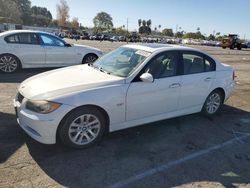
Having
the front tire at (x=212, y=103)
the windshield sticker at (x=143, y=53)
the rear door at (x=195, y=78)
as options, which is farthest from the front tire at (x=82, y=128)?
the front tire at (x=212, y=103)

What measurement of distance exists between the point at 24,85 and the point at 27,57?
5477 mm

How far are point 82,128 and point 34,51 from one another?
21.2 feet

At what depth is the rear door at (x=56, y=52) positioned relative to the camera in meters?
9.98

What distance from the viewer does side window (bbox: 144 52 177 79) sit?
477 cm

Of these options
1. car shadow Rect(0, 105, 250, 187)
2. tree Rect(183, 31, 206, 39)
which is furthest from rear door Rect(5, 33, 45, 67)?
tree Rect(183, 31, 206, 39)

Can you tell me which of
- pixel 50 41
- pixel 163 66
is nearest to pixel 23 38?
pixel 50 41

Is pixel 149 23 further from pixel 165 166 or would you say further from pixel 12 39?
pixel 165 166

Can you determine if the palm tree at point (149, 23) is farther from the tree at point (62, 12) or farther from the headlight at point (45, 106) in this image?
the headlight at point (45, 106)

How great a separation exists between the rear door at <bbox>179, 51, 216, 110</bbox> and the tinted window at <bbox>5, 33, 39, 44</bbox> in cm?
631

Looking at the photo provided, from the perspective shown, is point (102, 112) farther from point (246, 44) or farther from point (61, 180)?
point (246, 44)

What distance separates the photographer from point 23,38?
9.57 m

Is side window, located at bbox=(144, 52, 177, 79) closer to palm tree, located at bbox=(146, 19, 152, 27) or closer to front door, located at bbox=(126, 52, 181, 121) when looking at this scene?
front door, located at bbox=(126, 52, 181, 121)

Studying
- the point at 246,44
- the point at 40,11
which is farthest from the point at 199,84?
the point at 40,11

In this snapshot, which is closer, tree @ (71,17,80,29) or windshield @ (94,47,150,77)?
windshield @ (94,47,150,77)
